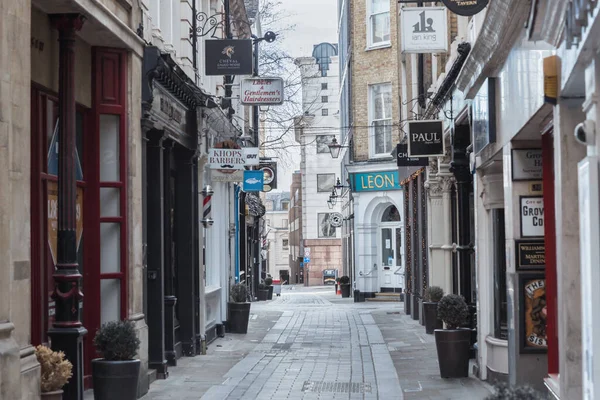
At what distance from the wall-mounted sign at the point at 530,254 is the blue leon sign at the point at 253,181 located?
16.7 meters

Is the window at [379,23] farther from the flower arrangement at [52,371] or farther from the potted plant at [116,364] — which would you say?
the flower arrangement at [52,371]

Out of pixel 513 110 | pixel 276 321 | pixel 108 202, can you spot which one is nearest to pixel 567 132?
pixel 513 110

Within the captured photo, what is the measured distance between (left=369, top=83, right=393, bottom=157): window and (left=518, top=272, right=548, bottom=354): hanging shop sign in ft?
82.7

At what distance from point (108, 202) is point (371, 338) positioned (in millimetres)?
10113

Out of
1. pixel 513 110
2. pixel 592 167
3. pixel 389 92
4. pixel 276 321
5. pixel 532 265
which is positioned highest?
pixel 389 92

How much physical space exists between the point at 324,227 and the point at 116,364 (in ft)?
225

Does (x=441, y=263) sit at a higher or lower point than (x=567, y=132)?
lower

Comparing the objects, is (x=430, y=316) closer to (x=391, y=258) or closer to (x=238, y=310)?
(x=238, y=310)

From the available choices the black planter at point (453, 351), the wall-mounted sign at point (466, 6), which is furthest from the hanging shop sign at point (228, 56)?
the black planter at point (453, 351)

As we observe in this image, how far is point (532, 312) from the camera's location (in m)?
12.0

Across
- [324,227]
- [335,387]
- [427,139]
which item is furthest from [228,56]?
[324,227]

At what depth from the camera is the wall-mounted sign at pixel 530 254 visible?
11820 mm

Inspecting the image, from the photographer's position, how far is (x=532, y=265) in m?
11.9

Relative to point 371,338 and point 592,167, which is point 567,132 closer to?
point 592,167
